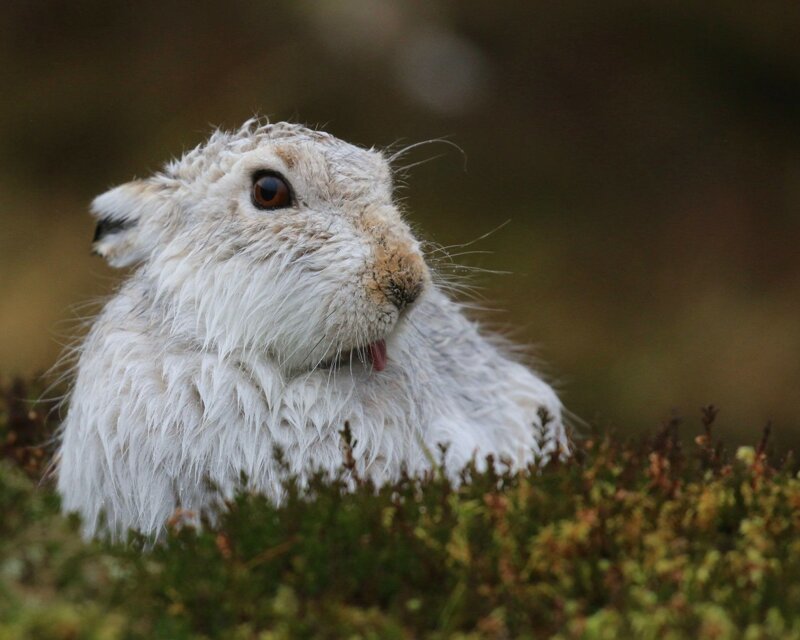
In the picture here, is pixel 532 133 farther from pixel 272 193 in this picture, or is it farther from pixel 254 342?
pixel 254 342

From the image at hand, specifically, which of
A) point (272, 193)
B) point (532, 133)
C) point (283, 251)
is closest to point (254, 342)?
point (283, 251)

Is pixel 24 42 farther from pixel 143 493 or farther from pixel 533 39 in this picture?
pixel 143 493

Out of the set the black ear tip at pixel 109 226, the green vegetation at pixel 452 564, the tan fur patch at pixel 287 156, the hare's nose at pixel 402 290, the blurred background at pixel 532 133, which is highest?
the blurred background at pixel 532 133

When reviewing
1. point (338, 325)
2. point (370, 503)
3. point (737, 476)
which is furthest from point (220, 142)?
point (737, 476)

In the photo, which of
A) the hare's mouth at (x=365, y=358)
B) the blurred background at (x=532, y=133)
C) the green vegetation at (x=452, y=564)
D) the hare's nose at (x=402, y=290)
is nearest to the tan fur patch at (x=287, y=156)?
the hare's nose at (x=402, y=290)

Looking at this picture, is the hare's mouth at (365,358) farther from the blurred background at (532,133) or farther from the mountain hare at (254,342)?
the blurred background at (532,133)

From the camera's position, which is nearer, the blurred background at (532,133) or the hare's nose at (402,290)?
the hare's nose at (402,290)

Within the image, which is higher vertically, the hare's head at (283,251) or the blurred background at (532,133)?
the blurred background at (532,133)

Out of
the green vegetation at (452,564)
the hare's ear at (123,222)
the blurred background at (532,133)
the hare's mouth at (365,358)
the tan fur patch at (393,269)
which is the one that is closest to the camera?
the green vegetation at (452,564)
